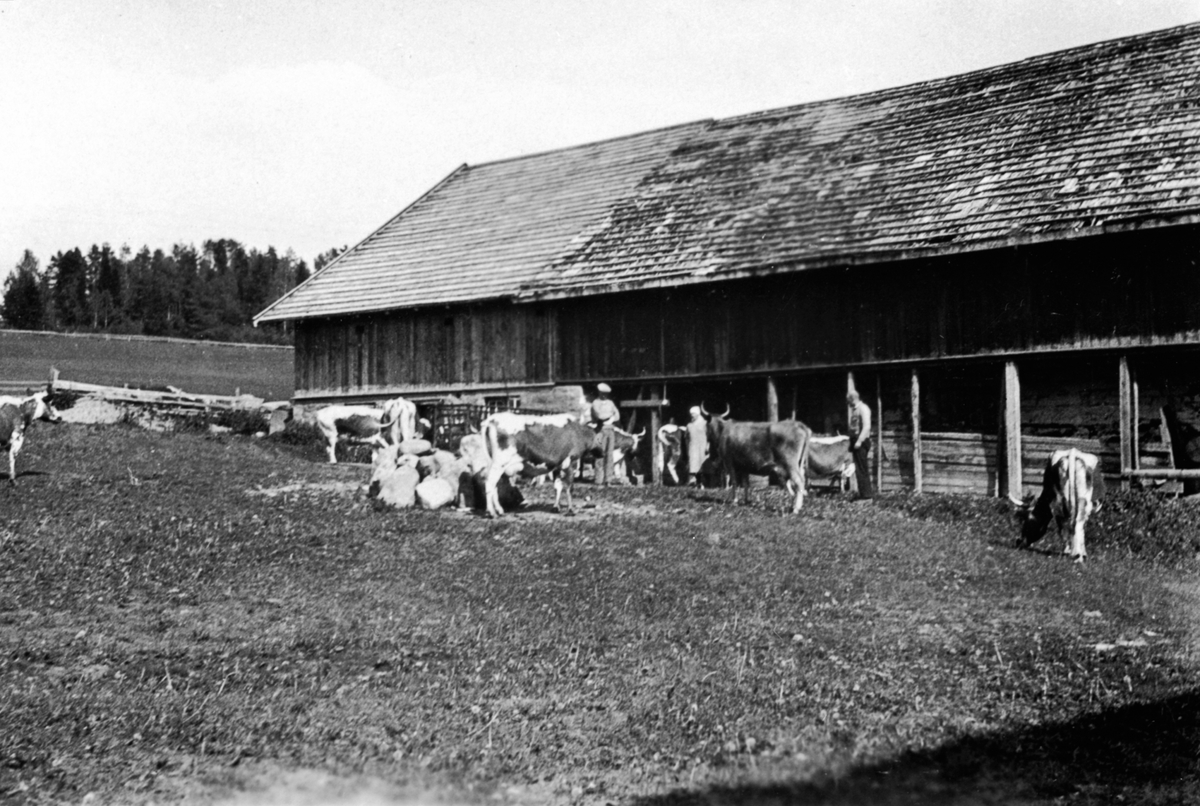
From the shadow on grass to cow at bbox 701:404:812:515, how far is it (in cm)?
1056

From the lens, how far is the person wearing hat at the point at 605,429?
2000 cm

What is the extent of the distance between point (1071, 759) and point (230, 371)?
5197 centimetres

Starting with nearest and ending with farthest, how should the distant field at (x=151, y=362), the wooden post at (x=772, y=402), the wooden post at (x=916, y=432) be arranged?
the wooden post at (x=916, y=432)
the wooden post at (x=772, y=402)
the distant field at (x=151, y=362)

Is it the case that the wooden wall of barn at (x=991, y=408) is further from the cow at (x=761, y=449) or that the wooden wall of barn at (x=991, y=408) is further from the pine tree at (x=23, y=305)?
the pine tree at (x=23, y=305)

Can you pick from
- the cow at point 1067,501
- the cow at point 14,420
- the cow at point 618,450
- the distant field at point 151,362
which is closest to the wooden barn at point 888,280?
the cow at point 618,450

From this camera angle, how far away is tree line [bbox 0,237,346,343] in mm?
98438

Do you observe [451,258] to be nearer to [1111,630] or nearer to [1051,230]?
[1051,230]

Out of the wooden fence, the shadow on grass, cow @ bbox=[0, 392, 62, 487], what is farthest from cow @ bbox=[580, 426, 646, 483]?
the shadow on grass

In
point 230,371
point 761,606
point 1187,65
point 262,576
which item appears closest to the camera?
point 761,606

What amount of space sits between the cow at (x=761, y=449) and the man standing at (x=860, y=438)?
870 mm

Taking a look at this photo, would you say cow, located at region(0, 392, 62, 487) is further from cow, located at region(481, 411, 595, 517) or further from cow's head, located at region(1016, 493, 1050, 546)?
cow's head, located at region(1016, 493, 1050, 546)

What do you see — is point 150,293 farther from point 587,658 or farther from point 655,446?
point 587,658

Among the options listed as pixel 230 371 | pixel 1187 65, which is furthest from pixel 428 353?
pixel 230 371

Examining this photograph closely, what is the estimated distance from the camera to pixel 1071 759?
6.86m
